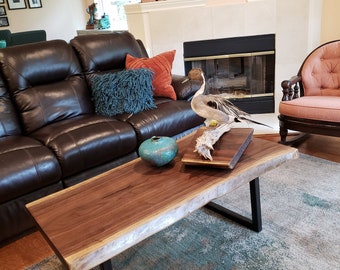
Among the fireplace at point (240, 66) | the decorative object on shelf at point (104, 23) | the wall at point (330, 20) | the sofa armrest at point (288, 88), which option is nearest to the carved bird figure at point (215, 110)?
the sofa armrest at point (288, 88)

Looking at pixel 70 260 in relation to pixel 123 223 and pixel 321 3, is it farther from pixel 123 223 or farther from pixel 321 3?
pixel 321 3

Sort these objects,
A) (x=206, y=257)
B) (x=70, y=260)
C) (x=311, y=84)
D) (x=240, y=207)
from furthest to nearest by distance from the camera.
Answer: (x=311, y=84), (x=240, y=207), (x=206, y=257), (x=70, y=260)

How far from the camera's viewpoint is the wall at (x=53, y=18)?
6277 mm

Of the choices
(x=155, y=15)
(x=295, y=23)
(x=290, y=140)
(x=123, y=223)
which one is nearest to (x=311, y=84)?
(x=290, y=140)

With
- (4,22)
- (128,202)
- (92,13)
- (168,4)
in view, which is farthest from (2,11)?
(128,202)

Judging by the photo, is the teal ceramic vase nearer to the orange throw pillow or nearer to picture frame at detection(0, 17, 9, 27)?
the orange throw pillow

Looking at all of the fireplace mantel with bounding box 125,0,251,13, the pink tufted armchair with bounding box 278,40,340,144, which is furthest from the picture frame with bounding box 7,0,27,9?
the pink tufted armchair with bounding box 278,40,340,144

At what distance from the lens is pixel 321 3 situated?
330cm

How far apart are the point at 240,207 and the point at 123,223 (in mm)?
1094

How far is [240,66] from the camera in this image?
384cm

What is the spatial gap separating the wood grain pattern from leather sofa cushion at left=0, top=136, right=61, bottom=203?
3.04ft

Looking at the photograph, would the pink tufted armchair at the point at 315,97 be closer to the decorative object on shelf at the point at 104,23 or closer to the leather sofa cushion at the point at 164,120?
the leather sofa cushion at the point at 164,120

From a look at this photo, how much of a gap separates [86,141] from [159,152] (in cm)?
77

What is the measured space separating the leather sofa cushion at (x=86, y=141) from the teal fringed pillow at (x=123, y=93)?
0.54 feet
